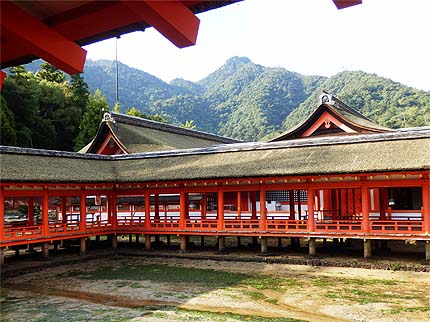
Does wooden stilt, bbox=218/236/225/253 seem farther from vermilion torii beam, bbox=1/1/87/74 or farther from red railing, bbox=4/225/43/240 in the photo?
vermilion torii beam, bbox=1/1/87/74

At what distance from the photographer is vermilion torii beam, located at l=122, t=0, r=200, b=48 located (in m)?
2.83

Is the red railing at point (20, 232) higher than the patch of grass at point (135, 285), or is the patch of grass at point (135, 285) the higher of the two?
the red railing at point (20, 232)

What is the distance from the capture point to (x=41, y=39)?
3336mm

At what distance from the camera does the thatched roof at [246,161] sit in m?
19.7

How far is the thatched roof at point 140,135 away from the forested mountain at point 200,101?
36.9 feet

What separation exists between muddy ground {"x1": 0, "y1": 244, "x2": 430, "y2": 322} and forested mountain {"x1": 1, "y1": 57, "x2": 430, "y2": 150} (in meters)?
26.8

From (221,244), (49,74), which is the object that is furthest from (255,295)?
(49,74)

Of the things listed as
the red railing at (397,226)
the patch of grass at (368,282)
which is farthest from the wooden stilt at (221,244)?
the patch of grass at (368,282)

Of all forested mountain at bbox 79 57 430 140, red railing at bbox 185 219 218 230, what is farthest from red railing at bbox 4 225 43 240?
forested mountain at bbox 79 57 430 140

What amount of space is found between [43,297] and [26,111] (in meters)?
36.5

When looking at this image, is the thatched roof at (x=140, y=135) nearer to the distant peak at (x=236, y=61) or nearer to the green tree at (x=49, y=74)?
the green tree at (x=49, y=74)

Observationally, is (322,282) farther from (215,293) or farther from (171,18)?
(171,18)

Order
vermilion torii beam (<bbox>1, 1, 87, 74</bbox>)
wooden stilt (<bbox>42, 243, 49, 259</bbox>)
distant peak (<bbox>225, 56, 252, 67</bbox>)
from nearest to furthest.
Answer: vermilion torii beam (<bbox>1, 1, 87, 74</bbox>), wooden stilt (<bbox>42, 243, 49, 259</bbox>), distant peak (<bbox>225, 56, 252, 67</bbox>)

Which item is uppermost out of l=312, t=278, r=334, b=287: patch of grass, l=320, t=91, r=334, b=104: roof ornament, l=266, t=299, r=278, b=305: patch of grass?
l=320, t=91, r=334, b=104: roof ornament
